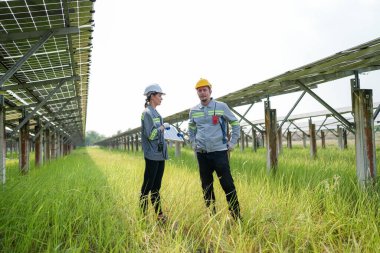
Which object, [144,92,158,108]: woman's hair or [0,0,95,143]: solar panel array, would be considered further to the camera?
[144,92,158,108]: woman's hair

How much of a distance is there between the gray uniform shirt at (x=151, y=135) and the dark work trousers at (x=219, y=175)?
494 millimetres

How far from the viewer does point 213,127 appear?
3633mm

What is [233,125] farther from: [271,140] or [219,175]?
[271,140]

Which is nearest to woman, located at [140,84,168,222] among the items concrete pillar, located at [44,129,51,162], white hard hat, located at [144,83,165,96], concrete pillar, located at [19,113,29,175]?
white hard hat, located at [144,83,165,96]

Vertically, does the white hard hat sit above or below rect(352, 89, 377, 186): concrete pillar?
above

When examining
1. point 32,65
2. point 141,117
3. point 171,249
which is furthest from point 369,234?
point 32,65

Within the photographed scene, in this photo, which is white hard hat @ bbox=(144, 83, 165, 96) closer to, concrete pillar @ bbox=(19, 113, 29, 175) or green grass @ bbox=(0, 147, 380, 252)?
green grass @ bbox=(0, 147, 380, 252)

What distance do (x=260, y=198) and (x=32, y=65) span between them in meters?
4.19

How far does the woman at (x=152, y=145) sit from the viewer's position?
11.5ft

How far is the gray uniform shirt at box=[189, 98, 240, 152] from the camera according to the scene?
3580 millimetres

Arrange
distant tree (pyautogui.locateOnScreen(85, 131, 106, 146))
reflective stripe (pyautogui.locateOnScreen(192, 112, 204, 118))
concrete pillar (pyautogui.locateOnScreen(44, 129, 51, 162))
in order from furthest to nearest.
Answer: distant tree (pyautogui.locateOnScreen(85, 131, 106, 146))
concrete pillar (pyautogui.locateOnScreen(44, 129, 51, 162))
reflective stripe (pyautogui.locateOnScreen(192, 112, 204, 118))

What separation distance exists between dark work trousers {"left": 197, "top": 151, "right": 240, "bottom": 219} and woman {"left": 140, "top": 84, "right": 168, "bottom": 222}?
1.58 ft

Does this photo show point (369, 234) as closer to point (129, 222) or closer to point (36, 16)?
point (129, 222)

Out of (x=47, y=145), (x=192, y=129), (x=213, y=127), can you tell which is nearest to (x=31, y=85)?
(x=192, y=129)
